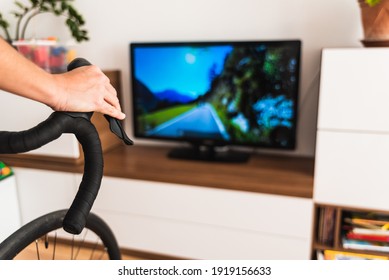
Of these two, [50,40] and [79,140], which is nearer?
[79,140]

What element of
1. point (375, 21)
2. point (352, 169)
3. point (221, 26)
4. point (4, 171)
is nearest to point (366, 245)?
Result: point (352, 169)

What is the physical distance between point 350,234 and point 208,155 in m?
0.90

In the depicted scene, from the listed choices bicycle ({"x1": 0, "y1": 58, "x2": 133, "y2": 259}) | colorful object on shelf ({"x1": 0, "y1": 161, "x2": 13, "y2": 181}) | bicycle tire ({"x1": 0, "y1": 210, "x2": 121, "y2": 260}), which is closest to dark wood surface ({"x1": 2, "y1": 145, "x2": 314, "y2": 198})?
colorful object on shelf ({"x1": 0, "y1": 161, "x2": 13, "y2": 181})

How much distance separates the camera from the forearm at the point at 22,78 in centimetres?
59

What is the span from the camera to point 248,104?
2135mm

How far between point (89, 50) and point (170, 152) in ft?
3.08

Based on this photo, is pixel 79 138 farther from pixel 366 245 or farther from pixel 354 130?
pixel 366 245

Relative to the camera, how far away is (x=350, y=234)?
192 centimetres

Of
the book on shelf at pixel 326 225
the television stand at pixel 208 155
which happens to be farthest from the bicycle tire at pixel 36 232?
the book on shelf at pixel 326 225

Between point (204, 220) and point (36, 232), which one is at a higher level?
point (36, 232)

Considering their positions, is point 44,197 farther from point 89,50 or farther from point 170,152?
point 89,50

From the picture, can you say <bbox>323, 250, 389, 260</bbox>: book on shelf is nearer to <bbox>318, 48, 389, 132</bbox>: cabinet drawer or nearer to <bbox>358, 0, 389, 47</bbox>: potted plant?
<bbox>318, 48, 389, 132</bbox>: cabinet drawer

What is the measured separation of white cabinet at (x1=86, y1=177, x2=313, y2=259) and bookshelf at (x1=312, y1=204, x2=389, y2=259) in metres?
0.13

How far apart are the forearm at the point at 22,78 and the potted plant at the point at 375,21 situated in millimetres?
1523
